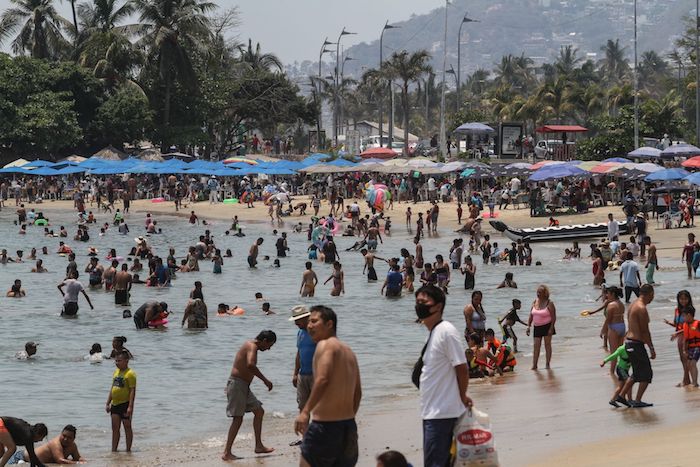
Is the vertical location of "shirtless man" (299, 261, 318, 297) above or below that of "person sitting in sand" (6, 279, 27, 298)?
above

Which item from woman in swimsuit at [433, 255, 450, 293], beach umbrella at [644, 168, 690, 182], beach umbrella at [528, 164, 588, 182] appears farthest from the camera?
beach umbrella at [528, 164, 588, 182]

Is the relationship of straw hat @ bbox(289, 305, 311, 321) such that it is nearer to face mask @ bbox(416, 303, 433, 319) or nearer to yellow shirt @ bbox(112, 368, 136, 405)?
face mask @ bbox(416, 303, 433, 319)

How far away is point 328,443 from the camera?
283 inches

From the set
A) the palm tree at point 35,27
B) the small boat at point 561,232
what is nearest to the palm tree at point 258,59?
the palm tree at point 35,27

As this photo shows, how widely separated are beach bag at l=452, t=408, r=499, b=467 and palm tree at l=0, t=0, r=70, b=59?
228 feet

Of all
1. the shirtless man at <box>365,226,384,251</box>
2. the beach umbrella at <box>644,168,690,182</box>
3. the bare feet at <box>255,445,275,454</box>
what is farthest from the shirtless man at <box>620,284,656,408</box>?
the beach umbrella at <box>644,168,690,182</box>

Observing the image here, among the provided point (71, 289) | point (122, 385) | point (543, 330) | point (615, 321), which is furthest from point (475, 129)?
point (122, 385)

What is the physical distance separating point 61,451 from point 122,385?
897 millimetres

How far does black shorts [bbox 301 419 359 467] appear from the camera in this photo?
7.18m

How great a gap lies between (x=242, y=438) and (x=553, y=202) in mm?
33280

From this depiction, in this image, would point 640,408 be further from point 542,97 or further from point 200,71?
point 542,97

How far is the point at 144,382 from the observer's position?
57.6 feet

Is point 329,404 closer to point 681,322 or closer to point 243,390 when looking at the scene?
point 243,390

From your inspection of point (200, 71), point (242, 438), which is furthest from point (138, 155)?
point (242, 438)
